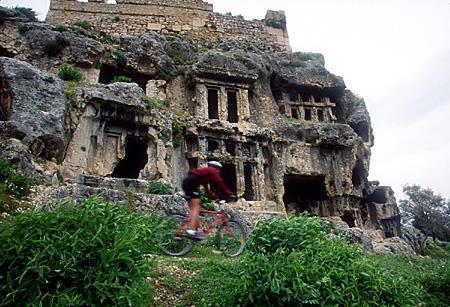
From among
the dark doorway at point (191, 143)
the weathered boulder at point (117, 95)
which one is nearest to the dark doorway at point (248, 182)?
the dark doorway at point (191, 143)

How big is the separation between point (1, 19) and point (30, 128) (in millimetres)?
11495

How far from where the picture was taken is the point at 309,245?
5.22 meters

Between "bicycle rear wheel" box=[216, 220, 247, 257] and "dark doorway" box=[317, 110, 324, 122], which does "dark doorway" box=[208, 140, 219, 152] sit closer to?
"dark doorway" box=[317, 110, 324, 122]

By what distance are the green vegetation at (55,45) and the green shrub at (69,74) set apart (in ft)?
6.16

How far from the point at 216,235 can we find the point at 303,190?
1786cm

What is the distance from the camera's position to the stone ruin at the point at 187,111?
14578 mm

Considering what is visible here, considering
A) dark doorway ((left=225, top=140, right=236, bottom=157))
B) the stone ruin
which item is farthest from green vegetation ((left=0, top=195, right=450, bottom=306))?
dark doorway ((left=225, top=140, right=236, bottom=157))

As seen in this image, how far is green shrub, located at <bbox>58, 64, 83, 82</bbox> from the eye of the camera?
716 inches

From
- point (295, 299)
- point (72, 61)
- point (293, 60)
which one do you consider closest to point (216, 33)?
point (293, 60)

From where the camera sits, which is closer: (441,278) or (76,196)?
(441,278)

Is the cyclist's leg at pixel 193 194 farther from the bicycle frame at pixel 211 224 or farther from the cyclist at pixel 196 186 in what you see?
the bicycle frame at pixel 211 224

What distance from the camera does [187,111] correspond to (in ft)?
73.9

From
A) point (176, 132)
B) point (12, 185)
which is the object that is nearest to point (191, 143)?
point (176, 132)

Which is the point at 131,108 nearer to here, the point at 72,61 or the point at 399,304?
the point at 72,61
